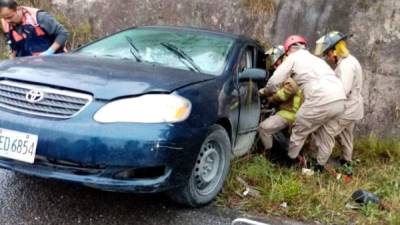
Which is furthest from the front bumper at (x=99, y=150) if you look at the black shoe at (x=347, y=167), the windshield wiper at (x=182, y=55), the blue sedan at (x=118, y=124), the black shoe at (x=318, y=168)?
the black shoe at (x=347, y=167)

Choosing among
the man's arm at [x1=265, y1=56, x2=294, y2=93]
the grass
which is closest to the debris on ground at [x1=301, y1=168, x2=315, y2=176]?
the grass

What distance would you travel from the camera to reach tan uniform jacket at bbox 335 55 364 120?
525 centimetres

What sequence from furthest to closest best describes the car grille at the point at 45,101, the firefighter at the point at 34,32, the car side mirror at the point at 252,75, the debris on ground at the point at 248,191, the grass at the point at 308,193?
the firefighter at the point at 34,32 → the car side mirror at the point at 252,75 → the debris on ground at the point at 248,191 → the grass at the point at 308,193 → the car grille at the point at 45,101

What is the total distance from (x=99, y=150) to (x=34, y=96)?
22.9 inches

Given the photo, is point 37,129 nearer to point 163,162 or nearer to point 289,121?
point 163,162

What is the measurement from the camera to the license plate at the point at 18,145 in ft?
10.3

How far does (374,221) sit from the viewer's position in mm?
3885

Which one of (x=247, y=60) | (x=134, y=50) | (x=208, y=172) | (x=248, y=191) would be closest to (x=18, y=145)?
(x=208, y=172)

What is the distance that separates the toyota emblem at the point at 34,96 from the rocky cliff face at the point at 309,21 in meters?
4.23

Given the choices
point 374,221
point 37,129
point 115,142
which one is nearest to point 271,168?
point 374,221

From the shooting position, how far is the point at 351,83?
17.3 feet

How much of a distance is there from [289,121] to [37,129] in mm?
2773

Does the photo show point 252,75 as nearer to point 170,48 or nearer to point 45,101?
point 170,48

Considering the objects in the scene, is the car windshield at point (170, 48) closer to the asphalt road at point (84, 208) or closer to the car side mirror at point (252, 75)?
the car side mirror at point (252, 75)
